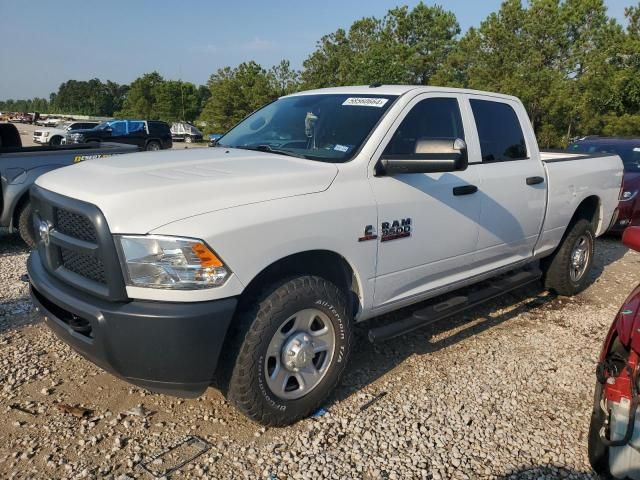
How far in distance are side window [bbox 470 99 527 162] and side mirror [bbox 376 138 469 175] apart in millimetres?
938

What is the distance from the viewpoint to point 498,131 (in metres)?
4.49

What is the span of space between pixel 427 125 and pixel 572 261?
280 cm

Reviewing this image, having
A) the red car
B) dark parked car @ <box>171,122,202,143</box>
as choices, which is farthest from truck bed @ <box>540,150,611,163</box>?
dark parked car @ <box>171,122,202,143</box>

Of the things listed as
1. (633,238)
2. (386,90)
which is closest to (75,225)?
(386,90)

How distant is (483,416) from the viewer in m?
3.34

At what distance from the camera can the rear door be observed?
418 centimetres

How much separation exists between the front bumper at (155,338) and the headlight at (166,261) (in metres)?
0.10

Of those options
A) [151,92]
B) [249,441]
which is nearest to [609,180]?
[249,441]

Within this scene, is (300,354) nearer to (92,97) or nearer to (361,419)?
(361,419)

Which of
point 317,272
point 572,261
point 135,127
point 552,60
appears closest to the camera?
point 317,272

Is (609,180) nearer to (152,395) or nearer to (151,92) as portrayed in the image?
(152,395)

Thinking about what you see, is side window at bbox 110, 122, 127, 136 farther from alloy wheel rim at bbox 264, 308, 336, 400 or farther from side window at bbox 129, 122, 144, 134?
alloy wheel rim at bbox 264, 308, 336, 400

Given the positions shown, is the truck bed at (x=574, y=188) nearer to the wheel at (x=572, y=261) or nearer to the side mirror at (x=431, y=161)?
the wheel at (x=572, y=261)

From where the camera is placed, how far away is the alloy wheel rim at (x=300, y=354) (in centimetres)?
297
